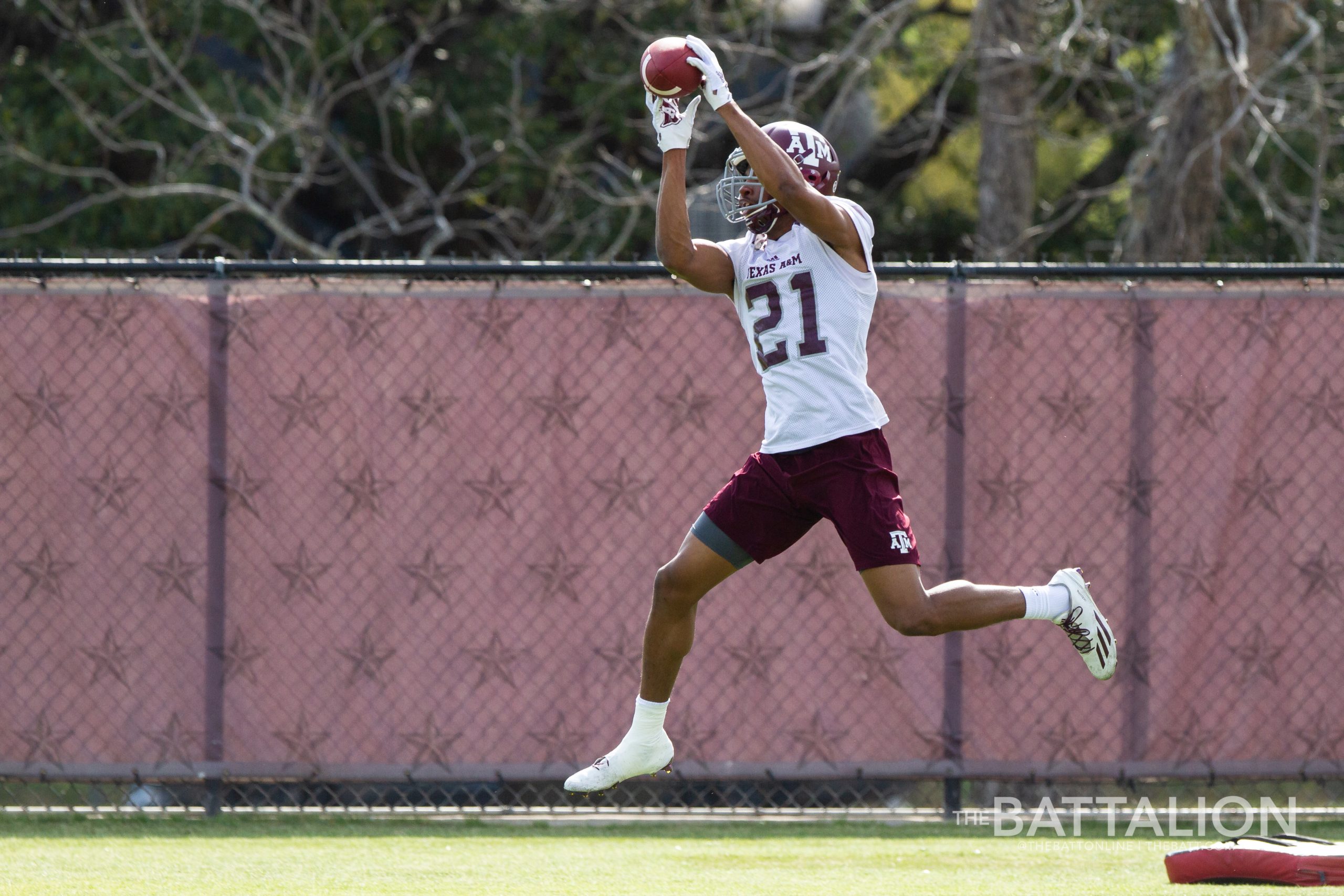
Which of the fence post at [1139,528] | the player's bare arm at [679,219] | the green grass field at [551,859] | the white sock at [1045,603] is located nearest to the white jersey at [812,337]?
the player's bare arm at [679,219]

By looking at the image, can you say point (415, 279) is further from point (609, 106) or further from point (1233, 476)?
point (609, 106)

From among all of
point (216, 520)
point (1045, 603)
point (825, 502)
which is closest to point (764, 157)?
point (825, 502)

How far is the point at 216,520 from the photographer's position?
239 inches

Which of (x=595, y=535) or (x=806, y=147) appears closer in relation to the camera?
(x=806, y=147)

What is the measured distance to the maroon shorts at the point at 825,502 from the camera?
175 inches

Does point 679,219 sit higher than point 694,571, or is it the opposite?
point 679,219

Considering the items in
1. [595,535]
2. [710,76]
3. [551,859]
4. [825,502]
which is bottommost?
[551,859]

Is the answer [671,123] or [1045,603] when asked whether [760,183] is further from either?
[1045,603]

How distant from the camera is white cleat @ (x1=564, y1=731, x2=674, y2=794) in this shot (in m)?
4.64

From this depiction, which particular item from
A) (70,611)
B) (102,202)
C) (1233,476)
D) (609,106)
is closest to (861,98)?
(609,106)

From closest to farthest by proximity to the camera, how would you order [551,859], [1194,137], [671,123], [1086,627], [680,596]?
[671,123], [680,596], [1086,627], [551,859], [1194,137]

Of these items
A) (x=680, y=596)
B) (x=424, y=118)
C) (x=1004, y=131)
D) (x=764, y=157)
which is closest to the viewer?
(x=764, y=157)

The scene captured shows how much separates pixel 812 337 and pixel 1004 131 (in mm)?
6667

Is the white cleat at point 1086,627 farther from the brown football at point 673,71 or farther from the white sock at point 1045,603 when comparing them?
the brown football at point 673,71
